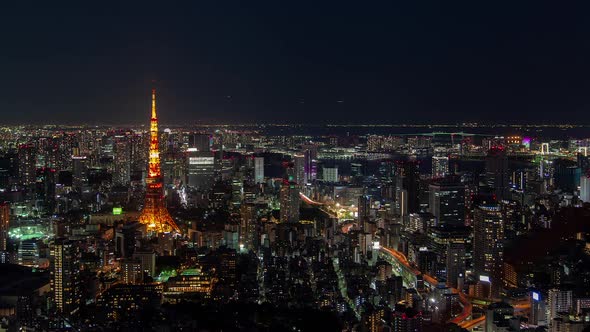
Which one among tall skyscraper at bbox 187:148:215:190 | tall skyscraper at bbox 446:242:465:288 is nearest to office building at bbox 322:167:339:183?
tall skyscraper at bbox 187:148:215:190

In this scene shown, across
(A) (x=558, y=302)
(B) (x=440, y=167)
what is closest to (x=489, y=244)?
(A) (x=558, y=302)

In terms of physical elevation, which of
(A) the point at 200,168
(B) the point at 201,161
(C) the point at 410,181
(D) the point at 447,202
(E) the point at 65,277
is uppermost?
(B) the point at 201,161

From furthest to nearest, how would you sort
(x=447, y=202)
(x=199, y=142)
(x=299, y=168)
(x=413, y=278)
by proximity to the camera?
(x=299, y=168) → (x=199, y=142) → (x=447, y=202) → (x=413, y=278)

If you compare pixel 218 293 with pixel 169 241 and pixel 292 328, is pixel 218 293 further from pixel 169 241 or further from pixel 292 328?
pixel 169 241

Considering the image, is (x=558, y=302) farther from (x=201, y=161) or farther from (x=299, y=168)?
(x=201, y=161)

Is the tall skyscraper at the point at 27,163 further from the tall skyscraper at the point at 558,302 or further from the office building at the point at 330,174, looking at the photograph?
the tall skyscraper at the point at 558,302

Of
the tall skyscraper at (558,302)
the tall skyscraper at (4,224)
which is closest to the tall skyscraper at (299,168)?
the tall skyscraper at (4,224)
